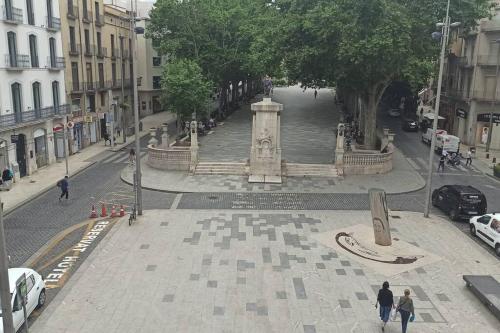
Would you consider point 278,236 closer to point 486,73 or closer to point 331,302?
point 331,302

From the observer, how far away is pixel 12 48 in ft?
103

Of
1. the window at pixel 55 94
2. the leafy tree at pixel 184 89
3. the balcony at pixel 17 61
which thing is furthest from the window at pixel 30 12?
the leafy tree at pixel 184 89

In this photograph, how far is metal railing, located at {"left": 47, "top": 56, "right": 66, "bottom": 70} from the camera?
36.2 m

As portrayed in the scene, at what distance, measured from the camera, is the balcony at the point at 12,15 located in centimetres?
3010

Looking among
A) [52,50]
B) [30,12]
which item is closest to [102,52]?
[52,50]

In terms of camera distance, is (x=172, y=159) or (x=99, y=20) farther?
(x=99, y=20)

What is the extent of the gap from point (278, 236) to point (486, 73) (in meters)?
32.4

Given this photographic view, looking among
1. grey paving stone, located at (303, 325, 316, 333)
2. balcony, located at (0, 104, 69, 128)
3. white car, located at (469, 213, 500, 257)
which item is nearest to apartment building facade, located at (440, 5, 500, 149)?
white car, located at (469, 213, 500, 257)

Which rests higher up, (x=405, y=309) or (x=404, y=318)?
(x=405, y=309)

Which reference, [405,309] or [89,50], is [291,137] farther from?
[405,309]

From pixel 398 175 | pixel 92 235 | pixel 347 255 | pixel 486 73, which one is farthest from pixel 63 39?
pixel 486 73

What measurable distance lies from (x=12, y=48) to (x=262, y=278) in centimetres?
2499

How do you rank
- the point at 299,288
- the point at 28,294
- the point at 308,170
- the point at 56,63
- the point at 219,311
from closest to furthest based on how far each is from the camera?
the point at 28,294 → the point at 219,311 → the point at 299,288 → the point at 308,170 → the point at 56,63

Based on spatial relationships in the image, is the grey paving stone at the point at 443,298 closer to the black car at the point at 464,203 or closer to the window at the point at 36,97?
the black car at the point at 464,203
